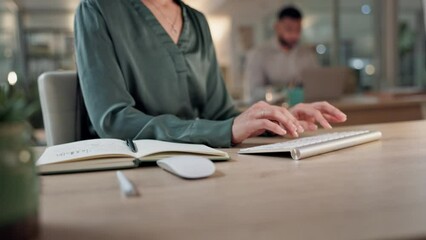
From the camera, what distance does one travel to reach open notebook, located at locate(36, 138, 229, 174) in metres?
0.69

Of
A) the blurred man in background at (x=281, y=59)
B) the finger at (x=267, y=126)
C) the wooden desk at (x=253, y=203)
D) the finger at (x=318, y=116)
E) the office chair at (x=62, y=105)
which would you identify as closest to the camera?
the wooden desk at (x=253, y=203)

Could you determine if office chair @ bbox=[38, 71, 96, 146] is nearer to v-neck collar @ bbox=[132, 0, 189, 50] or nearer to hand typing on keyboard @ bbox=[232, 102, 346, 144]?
v-neck collar @ bbox=[132, 0, 189, 50]

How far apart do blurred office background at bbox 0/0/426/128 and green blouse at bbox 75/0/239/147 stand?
1.41 metres

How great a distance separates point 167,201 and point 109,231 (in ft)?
0.34

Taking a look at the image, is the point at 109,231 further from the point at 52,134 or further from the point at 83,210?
the point at 52,134

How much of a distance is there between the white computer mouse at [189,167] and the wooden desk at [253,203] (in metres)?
0.01

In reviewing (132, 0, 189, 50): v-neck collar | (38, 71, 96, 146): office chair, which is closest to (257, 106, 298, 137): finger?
(132, 0, 189, 50): v-neck collar

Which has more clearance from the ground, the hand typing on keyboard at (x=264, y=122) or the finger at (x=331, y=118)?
the hand typing on keyboard at (x=264, y=122)

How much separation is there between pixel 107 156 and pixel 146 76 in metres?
0.39

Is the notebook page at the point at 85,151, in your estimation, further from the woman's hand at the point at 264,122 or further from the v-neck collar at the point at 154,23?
the v-neck collar at the point at 154,23

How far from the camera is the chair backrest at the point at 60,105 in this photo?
46.7 inches

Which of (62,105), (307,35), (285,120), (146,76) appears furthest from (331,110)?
(307,35)

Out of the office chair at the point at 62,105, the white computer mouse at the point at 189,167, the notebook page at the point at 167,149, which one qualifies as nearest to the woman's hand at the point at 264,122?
the notebook page at the point at 167,149

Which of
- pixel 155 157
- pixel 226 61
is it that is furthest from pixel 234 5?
pixel 155 157
